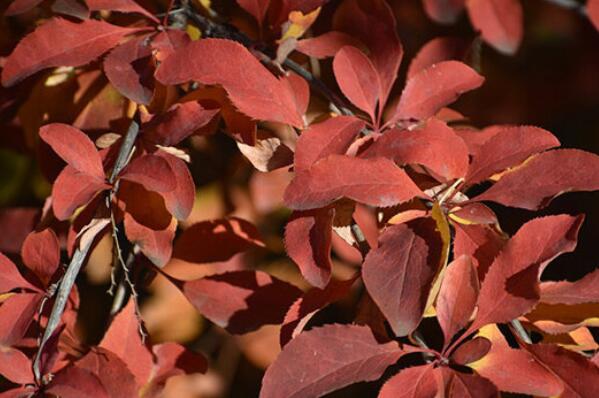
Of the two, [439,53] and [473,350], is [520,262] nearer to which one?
[473,350]

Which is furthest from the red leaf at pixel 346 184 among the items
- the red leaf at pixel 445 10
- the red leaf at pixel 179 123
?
the red leaf at pixel 445 10

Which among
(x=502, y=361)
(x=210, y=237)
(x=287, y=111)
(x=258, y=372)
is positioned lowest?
(x=258, y=372)

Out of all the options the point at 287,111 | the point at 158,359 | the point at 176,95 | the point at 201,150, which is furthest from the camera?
the point at 201,150

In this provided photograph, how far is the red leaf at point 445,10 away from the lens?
1.30 m

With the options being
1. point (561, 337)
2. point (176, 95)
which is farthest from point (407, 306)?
point (176, 95)

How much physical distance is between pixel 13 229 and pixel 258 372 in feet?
2.61

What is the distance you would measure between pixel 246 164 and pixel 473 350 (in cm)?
76

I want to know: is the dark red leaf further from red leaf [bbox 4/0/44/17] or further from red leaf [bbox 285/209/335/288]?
red leaf [bbox 4/0/44/17]

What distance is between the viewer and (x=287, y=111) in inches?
33.4

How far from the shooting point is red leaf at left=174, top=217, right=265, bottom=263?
1.03 meters

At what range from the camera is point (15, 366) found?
834 millimetres

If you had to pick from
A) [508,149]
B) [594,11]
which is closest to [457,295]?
[508,149]

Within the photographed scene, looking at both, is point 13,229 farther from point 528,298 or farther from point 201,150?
point 528,298

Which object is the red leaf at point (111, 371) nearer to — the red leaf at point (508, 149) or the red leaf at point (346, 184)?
the red leaf at point (346, 184)
